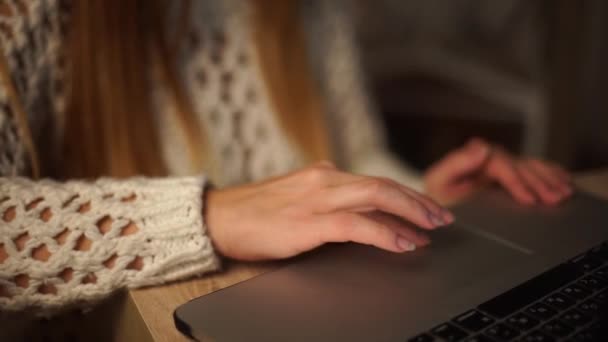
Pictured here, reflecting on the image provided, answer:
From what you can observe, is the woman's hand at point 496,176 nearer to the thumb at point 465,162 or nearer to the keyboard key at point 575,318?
the thumb at point 465,162

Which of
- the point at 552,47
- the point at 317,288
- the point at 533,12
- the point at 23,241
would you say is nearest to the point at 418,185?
the point at 317,288

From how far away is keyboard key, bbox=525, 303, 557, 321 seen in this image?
40cm

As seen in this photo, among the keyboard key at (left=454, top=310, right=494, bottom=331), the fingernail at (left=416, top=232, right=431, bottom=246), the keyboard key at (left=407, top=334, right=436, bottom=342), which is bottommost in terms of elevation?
the keyboard key at (left=454, top=310, right=494, bottom=331)

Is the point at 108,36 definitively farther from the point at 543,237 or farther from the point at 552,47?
the point at 552,47

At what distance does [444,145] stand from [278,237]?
1.46 meters

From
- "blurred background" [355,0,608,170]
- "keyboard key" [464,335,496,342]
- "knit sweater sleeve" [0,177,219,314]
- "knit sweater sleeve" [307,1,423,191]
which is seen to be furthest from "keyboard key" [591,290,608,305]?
"blurred background" [355,0,608,170]

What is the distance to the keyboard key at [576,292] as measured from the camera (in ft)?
1.38

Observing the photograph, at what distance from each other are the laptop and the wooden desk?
0.03m

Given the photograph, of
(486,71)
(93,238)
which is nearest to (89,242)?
(93,238)

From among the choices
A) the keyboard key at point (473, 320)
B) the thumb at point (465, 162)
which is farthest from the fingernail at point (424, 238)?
the thumb at point (465, 162)

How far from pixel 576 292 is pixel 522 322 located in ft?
0.23

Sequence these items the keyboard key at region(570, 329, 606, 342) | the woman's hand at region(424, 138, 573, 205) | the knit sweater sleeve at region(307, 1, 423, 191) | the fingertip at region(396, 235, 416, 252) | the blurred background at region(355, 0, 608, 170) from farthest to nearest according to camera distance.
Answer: the blurred background at region(355, 0, 608, 170)
the knit sweater sleeve at region(307, 1, 423, 191)
the woman's hand at region(424, 138, 573, 205)
the fingertip at region(396, 235, 416, 252)
the keyboard key at region(570, 329, 606, 342)

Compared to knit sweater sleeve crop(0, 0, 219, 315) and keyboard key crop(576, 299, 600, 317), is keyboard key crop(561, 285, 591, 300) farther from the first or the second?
knit sweater sleeve crop(0, 0, 219, 315)

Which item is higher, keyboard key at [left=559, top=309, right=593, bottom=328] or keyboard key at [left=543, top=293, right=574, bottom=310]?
keyboard key at [left=543, top=293, right=574, bottom=310]
